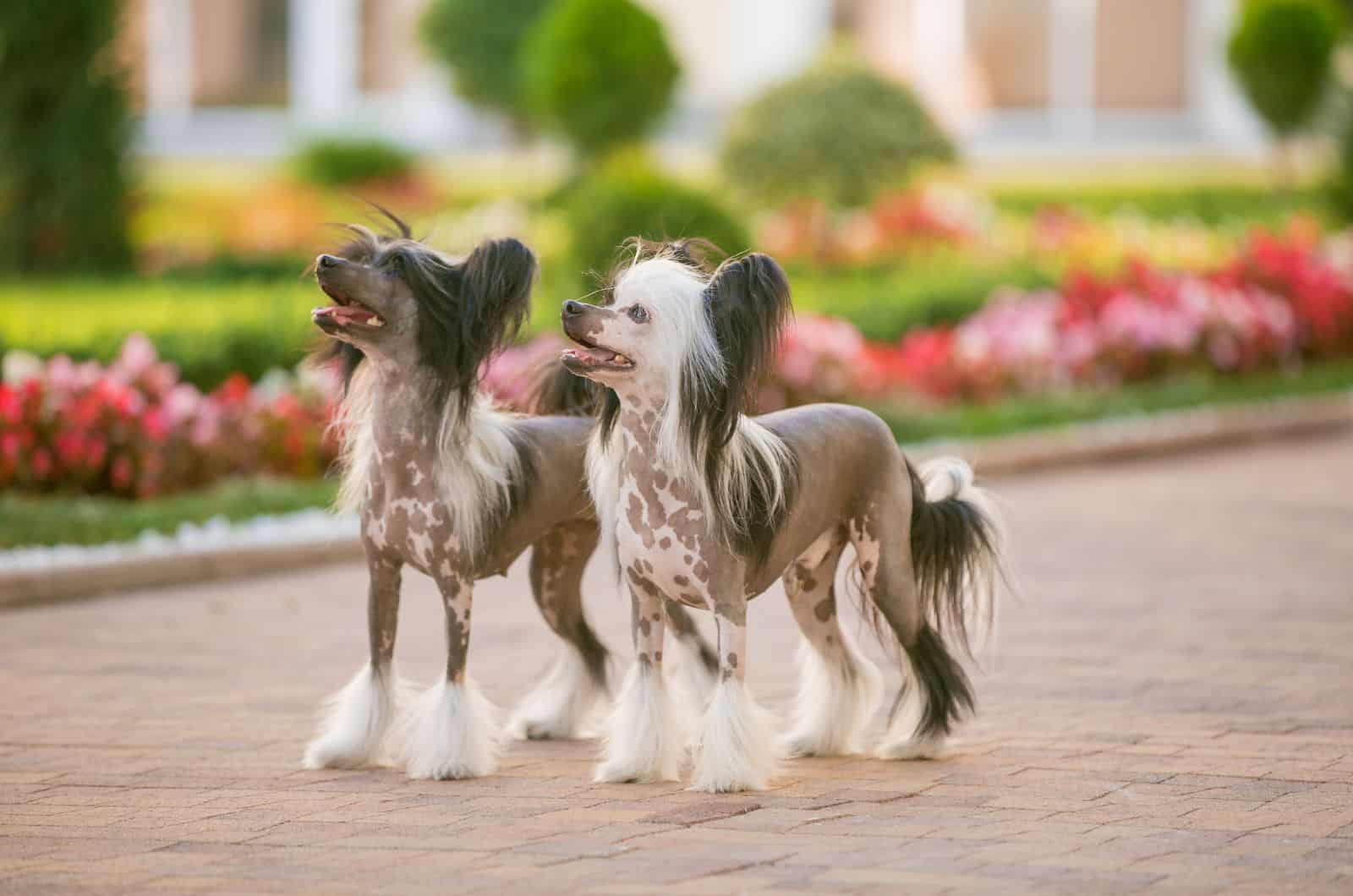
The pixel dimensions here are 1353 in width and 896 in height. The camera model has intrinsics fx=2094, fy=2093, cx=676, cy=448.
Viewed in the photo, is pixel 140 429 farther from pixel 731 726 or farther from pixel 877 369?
pixel 731 726

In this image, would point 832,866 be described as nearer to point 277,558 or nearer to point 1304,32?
point 277,558

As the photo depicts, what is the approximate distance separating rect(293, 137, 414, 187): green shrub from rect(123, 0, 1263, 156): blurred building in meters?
2.77

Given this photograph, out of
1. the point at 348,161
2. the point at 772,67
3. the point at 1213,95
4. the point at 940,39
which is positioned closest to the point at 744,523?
the point at 348,161

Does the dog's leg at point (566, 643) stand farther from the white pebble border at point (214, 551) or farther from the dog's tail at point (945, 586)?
the dog's tail at point (945, 586)

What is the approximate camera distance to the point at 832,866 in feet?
16.2

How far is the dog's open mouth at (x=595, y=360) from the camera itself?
5.54 m

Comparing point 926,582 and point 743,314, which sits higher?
point 743,314

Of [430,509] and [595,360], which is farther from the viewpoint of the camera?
[430,509]

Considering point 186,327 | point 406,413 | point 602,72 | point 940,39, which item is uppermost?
point 940,39

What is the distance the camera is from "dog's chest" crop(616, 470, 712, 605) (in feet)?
18.4

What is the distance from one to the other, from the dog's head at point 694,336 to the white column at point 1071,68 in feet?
85.9

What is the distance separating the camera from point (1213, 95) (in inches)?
1217

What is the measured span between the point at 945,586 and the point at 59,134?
1588 cm

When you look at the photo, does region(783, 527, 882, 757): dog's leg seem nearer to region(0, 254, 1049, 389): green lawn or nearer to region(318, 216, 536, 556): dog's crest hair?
region(318, 216, 536, 556): dog's crest hair
